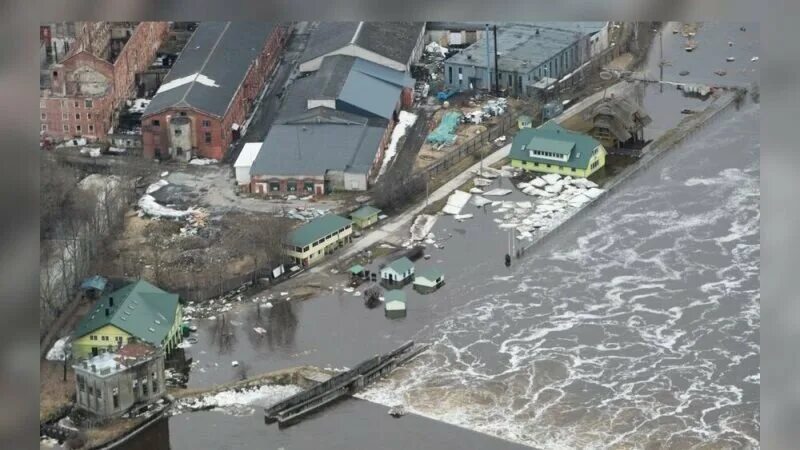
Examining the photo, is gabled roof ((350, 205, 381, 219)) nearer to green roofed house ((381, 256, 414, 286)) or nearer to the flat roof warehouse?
green roofed house ((381, 256, 414, 286))

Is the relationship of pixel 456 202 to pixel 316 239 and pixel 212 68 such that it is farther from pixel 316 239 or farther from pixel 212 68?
pixel 212 68

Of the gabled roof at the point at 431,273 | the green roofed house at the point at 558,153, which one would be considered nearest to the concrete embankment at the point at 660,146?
the green roofed house at the point at 558,153

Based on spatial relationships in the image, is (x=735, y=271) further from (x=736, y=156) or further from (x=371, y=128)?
(x=371, y=128)

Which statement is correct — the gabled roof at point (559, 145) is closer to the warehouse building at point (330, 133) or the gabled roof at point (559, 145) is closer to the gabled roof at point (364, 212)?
the warehouse building at point (330, 133)

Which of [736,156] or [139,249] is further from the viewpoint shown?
[736,156]

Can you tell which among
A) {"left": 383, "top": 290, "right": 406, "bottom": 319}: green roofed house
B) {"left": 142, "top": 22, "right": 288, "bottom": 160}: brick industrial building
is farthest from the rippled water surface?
{"left": 142, "top": 22, "right": 288, "bottom": 160}: brick industrial building

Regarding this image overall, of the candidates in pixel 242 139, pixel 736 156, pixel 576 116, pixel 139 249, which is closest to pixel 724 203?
pixel 736 156

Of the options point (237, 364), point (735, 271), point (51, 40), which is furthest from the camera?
point (51, 40)
